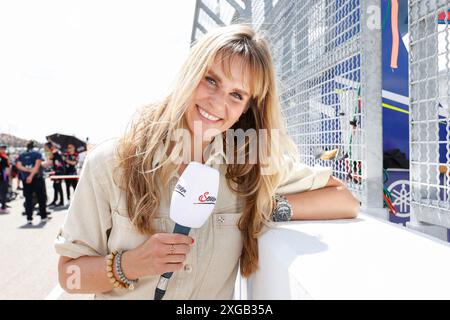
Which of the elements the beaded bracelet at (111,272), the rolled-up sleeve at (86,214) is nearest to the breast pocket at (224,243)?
the beaded bracelet at (111,272)

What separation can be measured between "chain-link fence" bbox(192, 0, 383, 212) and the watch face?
1.81 ft

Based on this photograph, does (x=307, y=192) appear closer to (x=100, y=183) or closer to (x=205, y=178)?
(x=205, y=178)

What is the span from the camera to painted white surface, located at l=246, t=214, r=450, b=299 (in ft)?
2.93

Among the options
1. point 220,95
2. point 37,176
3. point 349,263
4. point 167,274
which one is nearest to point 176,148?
point 220,95

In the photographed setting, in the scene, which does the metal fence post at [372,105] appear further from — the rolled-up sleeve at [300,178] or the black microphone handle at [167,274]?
the black microphone handle at [167,274]

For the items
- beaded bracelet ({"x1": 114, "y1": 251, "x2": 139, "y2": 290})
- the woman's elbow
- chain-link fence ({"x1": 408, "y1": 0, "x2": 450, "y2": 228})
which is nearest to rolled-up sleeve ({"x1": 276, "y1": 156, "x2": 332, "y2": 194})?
the woman's elbow

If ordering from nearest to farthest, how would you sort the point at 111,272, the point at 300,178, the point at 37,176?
the point at 111,272
the point at 300,178
the point at 37,176

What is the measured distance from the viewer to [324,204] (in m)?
1.74

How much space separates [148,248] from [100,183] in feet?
1.15

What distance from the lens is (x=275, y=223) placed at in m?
1.64

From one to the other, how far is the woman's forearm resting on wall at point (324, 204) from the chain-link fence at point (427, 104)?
283 millimetres

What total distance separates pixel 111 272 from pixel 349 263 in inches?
34.5

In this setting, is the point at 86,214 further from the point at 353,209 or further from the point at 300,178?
the point at 353,209
